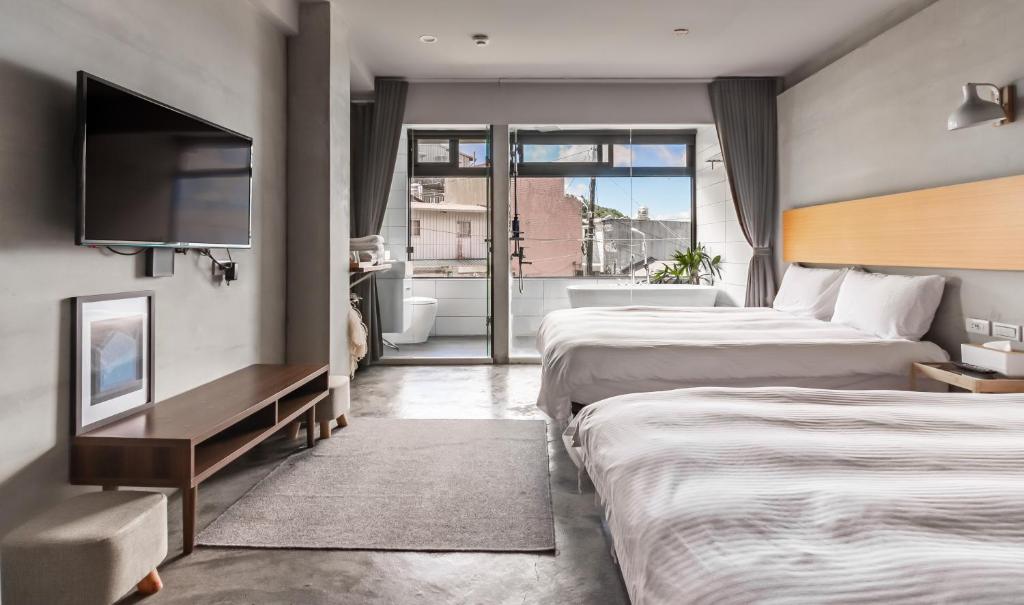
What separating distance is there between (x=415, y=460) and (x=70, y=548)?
1644mm

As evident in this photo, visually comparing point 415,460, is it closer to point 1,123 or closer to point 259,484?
point 259,484

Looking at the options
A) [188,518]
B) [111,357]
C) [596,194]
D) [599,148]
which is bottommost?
[188,518]

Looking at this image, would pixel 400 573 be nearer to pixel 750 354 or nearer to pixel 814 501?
pixel 814 501

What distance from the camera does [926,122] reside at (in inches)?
139

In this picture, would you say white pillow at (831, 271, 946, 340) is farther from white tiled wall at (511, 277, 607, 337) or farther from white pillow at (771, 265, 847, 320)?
white tiled wall at (511, 277, 607, 337)

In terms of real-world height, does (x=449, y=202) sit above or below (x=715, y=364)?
above

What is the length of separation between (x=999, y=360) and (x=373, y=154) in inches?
187

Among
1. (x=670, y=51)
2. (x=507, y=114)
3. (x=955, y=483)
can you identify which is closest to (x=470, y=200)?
(x=507, y=114)

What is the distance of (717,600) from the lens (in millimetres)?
888

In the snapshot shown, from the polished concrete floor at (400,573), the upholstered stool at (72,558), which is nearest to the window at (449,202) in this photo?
the polished concrete floor at (400,573)

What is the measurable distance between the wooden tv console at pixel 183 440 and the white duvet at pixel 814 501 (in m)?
1.37

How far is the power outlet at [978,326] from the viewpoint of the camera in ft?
10.2

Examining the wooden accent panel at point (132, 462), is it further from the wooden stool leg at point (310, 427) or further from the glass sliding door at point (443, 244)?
the glass sliding door at point (443, 244)

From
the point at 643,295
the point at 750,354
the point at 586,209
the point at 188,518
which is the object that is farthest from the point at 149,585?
the point at 586,209
